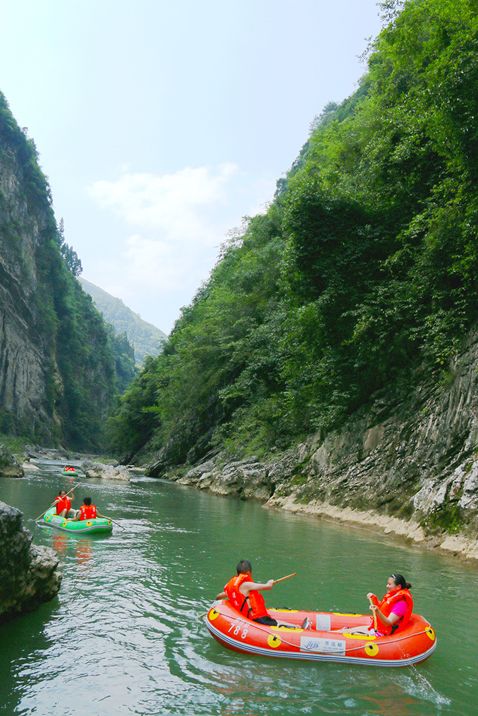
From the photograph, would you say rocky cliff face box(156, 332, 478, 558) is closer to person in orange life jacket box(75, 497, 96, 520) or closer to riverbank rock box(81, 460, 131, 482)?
person in orange life jacket box(75, 497, 96, 520)

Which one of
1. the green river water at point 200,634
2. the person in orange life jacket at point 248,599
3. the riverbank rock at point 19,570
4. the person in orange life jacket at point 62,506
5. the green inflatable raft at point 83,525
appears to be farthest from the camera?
the person in orange life jacket at point 62,506

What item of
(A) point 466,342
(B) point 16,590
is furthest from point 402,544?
(B) point 16,590

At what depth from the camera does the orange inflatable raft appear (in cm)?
594

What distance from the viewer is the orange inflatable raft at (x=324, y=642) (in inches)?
234

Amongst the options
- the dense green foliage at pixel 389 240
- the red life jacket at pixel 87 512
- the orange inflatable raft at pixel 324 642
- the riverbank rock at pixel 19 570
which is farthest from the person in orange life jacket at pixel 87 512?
the dense green foliage at pixel 389 240

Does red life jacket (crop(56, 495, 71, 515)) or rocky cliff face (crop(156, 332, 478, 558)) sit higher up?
rocky cliff face (crop(156, 332, 478, 558))

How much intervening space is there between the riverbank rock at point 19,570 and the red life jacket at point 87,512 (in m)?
5.90

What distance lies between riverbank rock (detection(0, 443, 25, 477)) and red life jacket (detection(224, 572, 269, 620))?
19933 mm

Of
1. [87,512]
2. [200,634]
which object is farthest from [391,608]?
[87,512]

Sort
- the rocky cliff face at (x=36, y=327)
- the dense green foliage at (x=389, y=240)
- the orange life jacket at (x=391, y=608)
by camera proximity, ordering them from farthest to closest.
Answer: the rocky cliff face at (x=36, y=327)
the dense green foliage at (x=389, y=240)
the orange life jacket at (x=391, y=608)

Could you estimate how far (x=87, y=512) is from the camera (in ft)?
42.3

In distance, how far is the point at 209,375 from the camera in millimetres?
34250

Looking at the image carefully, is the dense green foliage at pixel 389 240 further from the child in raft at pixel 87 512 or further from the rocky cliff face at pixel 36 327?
the rocky cliff face at pixel 36 327

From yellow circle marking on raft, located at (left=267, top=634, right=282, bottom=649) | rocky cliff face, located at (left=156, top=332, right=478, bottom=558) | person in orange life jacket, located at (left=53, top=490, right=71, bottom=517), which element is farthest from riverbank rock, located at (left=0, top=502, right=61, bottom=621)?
rocky cliff face, located at (left=156, top=332, right=478, bottom=558)
